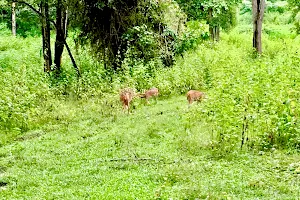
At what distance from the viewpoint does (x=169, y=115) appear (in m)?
10.6

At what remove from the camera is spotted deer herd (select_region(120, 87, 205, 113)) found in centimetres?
1048

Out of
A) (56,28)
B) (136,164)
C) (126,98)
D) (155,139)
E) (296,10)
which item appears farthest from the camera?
(296,10)

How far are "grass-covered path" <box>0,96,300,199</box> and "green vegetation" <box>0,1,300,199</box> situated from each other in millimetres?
15

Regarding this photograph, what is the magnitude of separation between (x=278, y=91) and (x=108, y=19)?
27.4ft

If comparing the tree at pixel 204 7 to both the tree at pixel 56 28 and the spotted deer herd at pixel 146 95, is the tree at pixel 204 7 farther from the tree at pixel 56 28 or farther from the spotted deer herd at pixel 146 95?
the spotted deer herd at pixel 146 95

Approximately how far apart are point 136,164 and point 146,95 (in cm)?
505

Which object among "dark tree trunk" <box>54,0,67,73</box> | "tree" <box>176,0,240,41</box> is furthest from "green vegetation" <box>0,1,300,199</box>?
"dark tree trunk" <box>54,0,67,73</box>

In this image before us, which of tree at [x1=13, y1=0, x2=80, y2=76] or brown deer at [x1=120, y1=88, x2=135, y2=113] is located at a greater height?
tree at [x1=13, y1=0, x2=80, y2=76]

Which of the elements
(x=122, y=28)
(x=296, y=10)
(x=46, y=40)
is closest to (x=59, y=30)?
(x=46, y=40)

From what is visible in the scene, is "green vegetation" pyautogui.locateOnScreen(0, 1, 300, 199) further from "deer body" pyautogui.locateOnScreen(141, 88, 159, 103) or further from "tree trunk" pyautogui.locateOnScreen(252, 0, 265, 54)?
"tree trunk" pyautogui.locateOnScreen(252, 0, 265, 54)

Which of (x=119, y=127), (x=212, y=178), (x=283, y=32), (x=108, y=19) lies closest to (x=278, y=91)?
(x=212, y=178)

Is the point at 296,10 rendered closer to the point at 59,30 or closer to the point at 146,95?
the point at 59,30

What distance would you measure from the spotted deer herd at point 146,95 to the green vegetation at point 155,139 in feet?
0.60

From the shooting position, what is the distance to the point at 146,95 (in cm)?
1212
